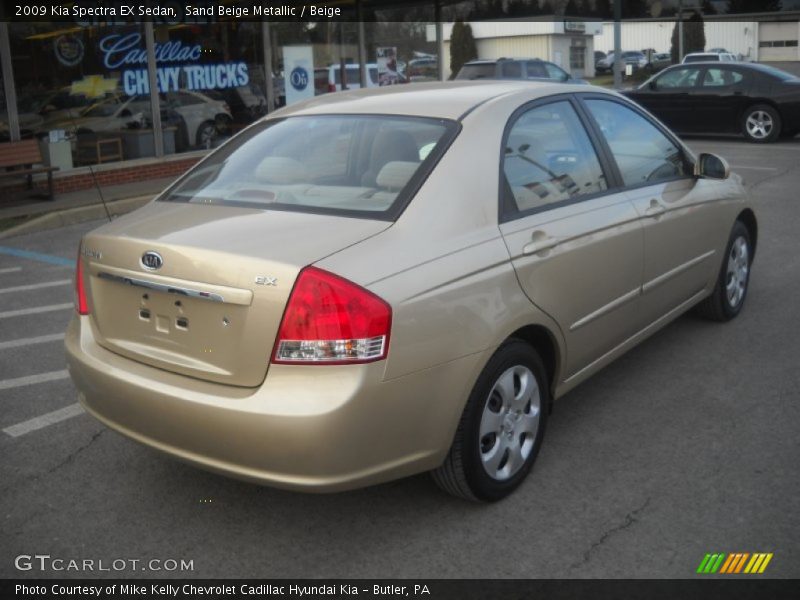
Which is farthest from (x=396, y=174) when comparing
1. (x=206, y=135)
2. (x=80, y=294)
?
(x=206, y=135)

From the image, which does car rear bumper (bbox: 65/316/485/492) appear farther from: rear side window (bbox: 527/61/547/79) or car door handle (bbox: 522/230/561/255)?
rear side window (bbox: 527/61/547/79)

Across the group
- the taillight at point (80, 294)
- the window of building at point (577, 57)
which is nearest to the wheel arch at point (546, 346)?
the taillight at point (80, 294)

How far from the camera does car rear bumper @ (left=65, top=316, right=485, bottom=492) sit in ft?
9.91

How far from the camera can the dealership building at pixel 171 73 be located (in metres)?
12.3

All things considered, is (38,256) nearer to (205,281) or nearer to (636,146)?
(636,146)

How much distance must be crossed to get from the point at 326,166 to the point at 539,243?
0.98 m

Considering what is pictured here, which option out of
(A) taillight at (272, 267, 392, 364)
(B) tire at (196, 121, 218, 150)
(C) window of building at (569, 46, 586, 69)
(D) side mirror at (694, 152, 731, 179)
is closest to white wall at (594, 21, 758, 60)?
(C) window of building at (569, 46, 586, 69)

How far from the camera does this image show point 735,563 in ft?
10.5

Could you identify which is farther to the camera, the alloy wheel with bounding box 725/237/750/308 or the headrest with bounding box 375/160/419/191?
the alloy wheel with bounding box 725/237/750/308

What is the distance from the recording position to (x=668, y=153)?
17.1 feet

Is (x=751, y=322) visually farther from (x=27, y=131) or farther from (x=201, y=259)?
(x=27, y=131)

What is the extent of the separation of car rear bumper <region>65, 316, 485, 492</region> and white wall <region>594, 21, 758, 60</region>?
60.4 meters

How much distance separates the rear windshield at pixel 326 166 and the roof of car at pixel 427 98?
0.07 meters

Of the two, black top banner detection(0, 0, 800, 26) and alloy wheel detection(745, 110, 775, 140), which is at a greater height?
black top banner detection(0, 0, 800, 26)
